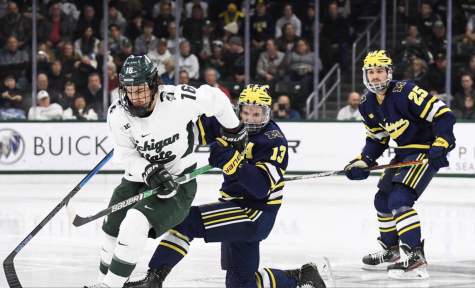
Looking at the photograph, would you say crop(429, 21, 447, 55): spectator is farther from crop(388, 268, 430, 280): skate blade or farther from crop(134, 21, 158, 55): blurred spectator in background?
crop(388, 268, 430, 280): skate blade

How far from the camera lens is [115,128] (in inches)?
139

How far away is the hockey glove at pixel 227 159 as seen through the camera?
11.5 feet

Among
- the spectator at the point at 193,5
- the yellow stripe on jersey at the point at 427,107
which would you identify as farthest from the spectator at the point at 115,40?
the yellow stripe on jersey at the point at 427,107

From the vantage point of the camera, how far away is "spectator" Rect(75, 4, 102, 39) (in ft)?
32.4

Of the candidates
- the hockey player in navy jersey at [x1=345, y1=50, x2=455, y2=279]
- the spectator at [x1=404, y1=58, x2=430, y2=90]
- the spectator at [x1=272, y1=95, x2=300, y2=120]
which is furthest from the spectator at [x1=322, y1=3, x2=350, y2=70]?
the hockey player in navy jersey at [x1=345, y1=50, x2=455, y2=279]

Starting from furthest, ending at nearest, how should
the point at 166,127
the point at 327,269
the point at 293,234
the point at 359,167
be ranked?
1. the point at 293,234
2. the point at 359,167
3. the point at 327,269
4. the point at 166,127

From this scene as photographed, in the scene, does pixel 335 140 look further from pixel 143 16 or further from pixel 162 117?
pixel 162 117

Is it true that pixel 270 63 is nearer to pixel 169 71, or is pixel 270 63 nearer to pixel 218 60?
pixel 218 60

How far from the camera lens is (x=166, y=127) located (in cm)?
352

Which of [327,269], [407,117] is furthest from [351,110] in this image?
[327,269]

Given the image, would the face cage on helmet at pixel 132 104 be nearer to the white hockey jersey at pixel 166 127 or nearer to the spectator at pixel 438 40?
the white hockey jersey at pixel 166 127

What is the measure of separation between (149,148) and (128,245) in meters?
0.46

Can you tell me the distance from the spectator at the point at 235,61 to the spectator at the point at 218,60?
1.9 inches

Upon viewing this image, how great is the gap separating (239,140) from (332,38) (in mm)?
6354
